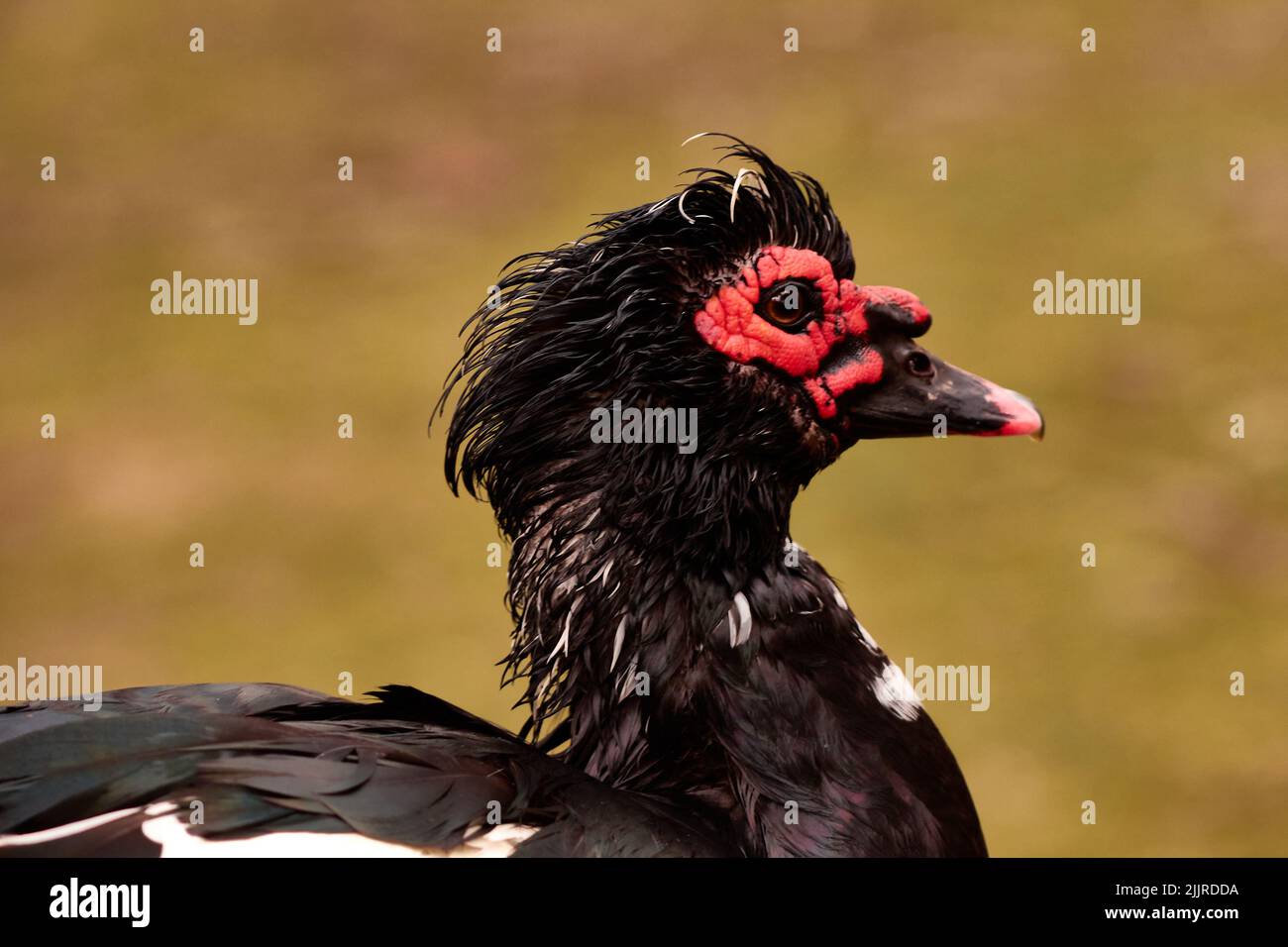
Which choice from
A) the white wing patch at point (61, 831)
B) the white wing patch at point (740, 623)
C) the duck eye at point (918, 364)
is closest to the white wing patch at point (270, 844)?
the white wing patch at point (61, 831)

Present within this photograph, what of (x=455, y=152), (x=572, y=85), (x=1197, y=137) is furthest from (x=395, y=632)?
(x=1197, y=137)

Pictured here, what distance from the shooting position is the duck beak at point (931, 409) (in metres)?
4.27

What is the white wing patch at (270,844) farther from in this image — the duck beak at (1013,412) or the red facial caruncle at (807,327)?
the duck beak at (1013,412)

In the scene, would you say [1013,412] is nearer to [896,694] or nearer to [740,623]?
[896,694]

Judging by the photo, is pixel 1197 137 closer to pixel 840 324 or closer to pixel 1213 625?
pixel 1213 625

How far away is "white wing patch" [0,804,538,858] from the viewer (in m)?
3.56

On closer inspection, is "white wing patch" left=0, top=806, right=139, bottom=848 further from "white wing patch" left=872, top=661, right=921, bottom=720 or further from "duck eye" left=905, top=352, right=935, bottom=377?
"duck eye" left=905, top=352, right=935, bottom=377

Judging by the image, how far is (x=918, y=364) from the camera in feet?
14.1

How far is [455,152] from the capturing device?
586 inches

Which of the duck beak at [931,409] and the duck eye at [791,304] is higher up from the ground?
the duck eye at [791,304]

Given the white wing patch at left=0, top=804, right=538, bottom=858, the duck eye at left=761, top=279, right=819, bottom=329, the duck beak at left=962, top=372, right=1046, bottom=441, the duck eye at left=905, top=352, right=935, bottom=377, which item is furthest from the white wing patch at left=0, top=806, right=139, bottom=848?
the duck beak at left=962, top=372, right=1046, bottom=441

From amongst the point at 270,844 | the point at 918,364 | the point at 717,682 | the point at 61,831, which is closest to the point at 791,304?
the point at 918,364

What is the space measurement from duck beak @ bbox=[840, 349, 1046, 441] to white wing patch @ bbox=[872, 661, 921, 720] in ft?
2.03

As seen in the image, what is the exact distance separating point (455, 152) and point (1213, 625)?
314 inches
